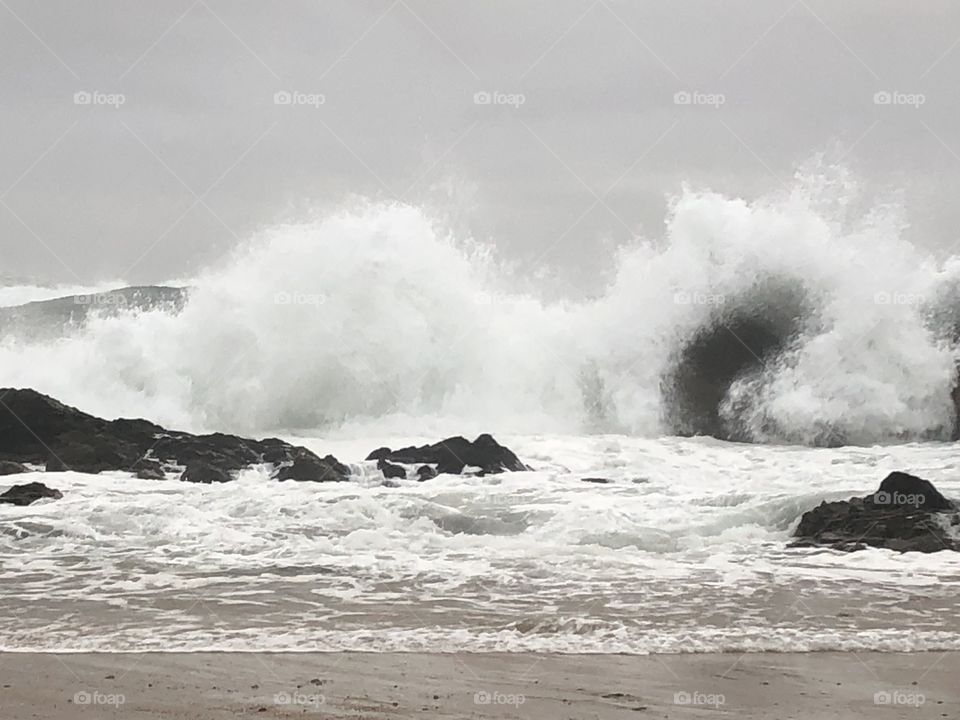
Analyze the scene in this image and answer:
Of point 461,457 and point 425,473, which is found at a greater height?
point 461,457

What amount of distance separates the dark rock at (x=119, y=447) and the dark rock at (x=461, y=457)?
39.2 inches

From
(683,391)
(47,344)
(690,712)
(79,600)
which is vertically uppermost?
(47,344)

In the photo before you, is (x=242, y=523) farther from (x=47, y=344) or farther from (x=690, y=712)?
(x=47, y=344)

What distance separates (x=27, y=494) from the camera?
10195mm

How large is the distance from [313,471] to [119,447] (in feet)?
8.24

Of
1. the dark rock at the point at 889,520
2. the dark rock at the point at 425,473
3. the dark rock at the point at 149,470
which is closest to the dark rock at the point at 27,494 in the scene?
the dark rock at the point at 149,470

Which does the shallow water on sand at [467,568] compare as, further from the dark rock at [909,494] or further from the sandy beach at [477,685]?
the dark rock at [909,494]

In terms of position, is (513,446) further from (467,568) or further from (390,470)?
(467,568)

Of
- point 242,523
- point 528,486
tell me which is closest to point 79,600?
point 242,523

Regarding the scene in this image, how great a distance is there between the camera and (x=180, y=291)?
20.0 m

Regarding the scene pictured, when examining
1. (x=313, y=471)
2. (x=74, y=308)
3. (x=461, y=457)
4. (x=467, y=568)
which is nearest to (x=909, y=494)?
(x=467, y=568)

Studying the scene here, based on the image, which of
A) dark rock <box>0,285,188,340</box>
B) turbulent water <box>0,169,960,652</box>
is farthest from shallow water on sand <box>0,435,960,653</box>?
dark rock <box>0,285,188,340</box>

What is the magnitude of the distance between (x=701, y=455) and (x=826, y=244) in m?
5.92

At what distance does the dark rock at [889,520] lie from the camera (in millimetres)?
8328
